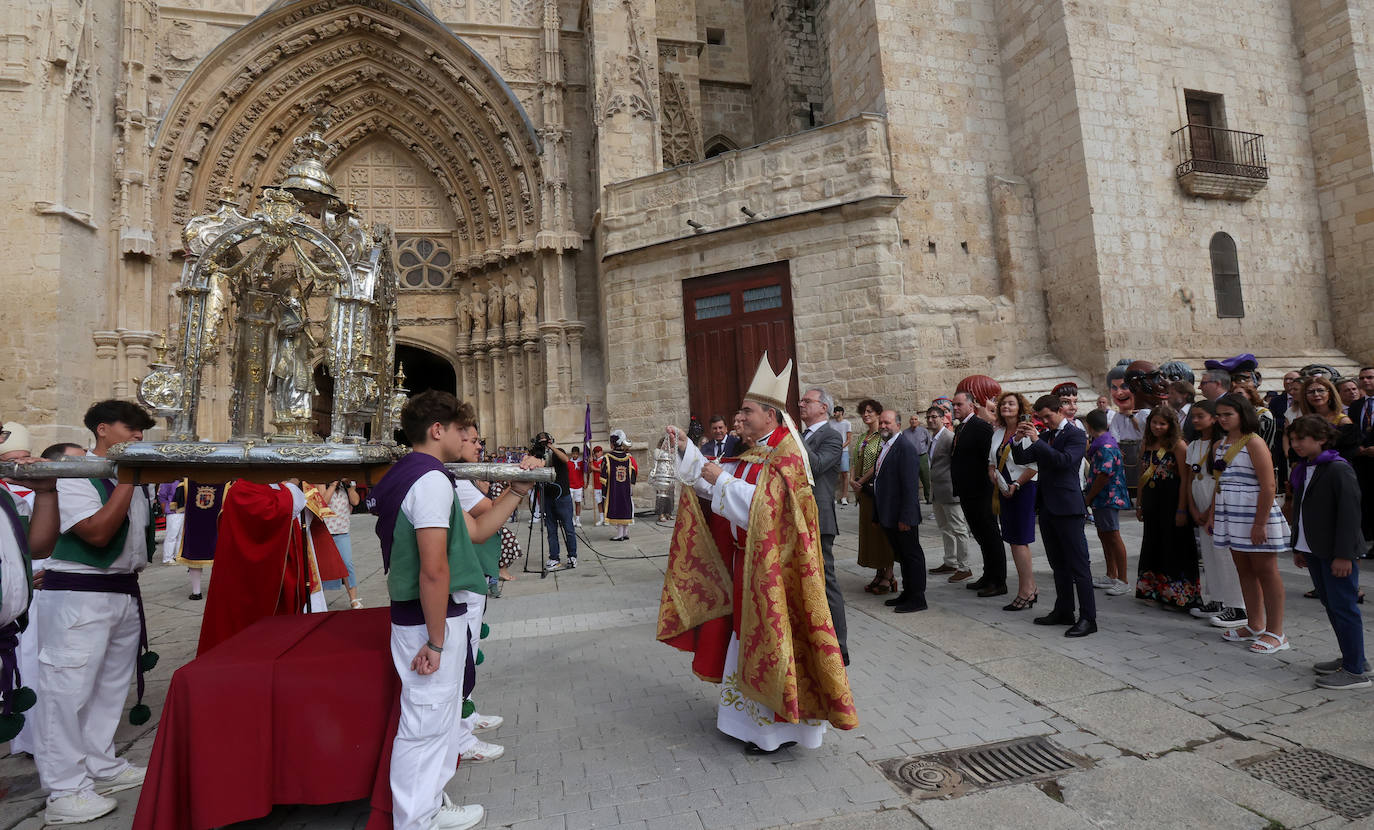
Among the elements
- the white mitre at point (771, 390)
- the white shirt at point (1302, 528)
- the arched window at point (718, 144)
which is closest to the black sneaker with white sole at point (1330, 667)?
the white shirt at point (1302, 528)

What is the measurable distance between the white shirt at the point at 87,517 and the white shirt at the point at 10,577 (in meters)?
0.17

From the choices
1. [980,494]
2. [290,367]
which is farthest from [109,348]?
[980,494]

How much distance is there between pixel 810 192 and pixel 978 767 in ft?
35.2

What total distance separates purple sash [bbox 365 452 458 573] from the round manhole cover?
2365 millimetres

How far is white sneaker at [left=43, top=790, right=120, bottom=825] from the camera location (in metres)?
2.79

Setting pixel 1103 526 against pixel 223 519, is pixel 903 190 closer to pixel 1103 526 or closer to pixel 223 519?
pixel 1103 526

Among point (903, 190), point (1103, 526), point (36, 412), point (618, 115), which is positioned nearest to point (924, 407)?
point (903, 190)

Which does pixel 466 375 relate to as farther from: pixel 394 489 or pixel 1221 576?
pixel 1221 576

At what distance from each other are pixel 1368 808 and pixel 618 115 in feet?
48.5

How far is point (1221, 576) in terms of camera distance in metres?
4.92

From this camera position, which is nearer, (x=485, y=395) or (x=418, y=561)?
(x=418, y=561)

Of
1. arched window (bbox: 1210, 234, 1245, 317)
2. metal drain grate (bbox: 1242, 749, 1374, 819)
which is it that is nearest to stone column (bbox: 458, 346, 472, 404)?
metal drain grate (bbox: 1242, 749, 1374, 819)

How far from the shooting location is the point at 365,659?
272cm

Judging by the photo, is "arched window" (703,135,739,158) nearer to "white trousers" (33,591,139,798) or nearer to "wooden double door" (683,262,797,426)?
"wooden double door" (683,262,797,426)
